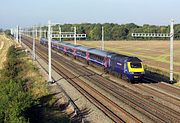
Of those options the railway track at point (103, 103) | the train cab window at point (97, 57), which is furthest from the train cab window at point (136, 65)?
the train cab window at point (97, 57)

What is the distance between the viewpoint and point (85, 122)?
78.5ft

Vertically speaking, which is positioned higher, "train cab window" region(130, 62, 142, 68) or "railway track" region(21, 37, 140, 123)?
"train cab window" region(130, 62, 142, 68)

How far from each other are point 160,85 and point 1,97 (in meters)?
19.7

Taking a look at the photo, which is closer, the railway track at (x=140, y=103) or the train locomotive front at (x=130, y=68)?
the railway track at (x=140, y=103)

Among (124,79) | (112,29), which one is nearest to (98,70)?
(124,79)

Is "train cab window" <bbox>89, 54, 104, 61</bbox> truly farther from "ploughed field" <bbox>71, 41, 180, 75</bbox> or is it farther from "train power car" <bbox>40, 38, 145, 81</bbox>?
"ploughed field" <bbox>71, 41, 180, 75</bbox>

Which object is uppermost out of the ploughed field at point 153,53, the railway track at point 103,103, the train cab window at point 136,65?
the train cab window at point 136,65

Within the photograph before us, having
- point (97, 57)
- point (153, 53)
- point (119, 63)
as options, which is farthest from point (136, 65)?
point (153, 53)

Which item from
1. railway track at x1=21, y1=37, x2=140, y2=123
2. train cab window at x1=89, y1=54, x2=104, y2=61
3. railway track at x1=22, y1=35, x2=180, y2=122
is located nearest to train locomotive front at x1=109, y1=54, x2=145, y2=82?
railway track at x1=22, y1=35, x2=180, y2=122

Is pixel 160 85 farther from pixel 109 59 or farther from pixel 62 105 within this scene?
pixel 62 105

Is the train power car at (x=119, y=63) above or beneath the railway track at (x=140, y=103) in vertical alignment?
above

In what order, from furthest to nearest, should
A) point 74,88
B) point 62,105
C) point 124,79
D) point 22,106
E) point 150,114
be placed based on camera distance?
point 124,79 → point 74,88 → point 62,105 → point 150,114 → point 22,106

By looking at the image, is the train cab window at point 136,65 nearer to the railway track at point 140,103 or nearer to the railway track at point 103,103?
the railway track at point 140,103

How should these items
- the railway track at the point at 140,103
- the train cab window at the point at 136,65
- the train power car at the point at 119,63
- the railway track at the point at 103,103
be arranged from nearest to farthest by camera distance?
1. the railway track at the point at 103,103
2. the railway track at the point at 140,103
3. the train power car at the point at 119,63
4. the train cab window at the point at 136,65
